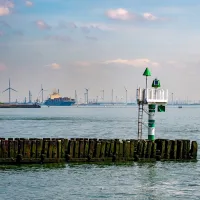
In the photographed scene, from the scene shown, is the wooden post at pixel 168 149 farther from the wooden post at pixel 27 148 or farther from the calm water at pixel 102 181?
the wooden post at pixel 27 148

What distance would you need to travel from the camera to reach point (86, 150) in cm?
4012

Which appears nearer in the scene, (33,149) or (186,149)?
(33,149)

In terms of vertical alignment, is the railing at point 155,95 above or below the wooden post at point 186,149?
above

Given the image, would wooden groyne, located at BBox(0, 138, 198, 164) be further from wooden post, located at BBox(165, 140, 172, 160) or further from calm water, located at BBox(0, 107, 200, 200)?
calm water, located at BBox(0, 107, 200, 200)

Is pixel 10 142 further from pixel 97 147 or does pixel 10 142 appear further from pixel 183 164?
pixel 183 164

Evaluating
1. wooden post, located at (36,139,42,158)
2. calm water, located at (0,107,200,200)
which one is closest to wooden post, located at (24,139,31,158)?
wooden post, located at (36,139,42,158)

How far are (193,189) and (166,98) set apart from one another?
41.3ft

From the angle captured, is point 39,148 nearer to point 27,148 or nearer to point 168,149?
point 27,148

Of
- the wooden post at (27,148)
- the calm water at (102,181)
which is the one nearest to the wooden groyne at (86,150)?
the wooden post at (27,148)

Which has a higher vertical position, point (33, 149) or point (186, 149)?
point (33, 149)

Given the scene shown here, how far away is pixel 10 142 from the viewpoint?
3859 centimetres

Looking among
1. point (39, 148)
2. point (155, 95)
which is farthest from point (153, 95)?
point (39, 148)

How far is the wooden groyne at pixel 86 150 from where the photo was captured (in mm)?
38688

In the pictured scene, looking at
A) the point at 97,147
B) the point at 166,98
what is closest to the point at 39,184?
the point at 97,147
